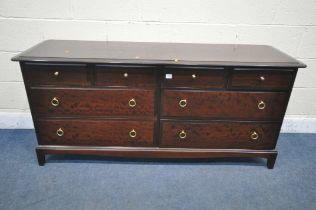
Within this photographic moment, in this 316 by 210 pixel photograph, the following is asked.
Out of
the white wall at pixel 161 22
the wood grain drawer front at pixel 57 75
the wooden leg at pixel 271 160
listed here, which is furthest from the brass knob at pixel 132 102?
the wooden leg at pixel 271 160

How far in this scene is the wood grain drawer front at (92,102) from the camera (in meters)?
1.76

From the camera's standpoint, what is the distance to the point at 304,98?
248 centimetres

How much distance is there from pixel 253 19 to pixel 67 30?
1.62 meters

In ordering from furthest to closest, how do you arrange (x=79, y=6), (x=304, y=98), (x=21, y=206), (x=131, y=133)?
(x=304, y=98) < (x=79, y=6) < (x=131, y=133) < (x=21, y=206)

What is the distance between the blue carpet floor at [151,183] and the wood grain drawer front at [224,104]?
0.50 m

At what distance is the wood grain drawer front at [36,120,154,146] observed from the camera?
1884mm

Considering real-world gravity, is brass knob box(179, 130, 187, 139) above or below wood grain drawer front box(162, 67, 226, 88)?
below

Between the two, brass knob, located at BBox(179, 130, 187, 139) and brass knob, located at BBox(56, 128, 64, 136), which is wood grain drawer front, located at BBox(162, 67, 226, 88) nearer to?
brass knob, located at BBox(179, 130, 187, 139)

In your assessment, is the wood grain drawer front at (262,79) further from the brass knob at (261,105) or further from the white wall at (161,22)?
the white wall at (161,22)

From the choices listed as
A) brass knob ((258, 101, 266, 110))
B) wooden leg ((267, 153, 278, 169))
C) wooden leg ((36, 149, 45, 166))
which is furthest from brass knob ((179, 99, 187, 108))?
wooden leg ((36, 149, 45, 166))

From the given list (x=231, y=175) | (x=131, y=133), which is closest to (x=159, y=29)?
(x=131, y=133)

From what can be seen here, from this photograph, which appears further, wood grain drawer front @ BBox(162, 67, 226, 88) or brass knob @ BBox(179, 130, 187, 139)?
brass knob @ BBox(179, 130, 187, 139)

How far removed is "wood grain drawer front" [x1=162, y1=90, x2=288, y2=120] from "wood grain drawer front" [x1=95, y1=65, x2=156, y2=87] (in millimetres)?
169

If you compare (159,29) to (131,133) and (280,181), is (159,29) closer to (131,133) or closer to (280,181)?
(131,133)
